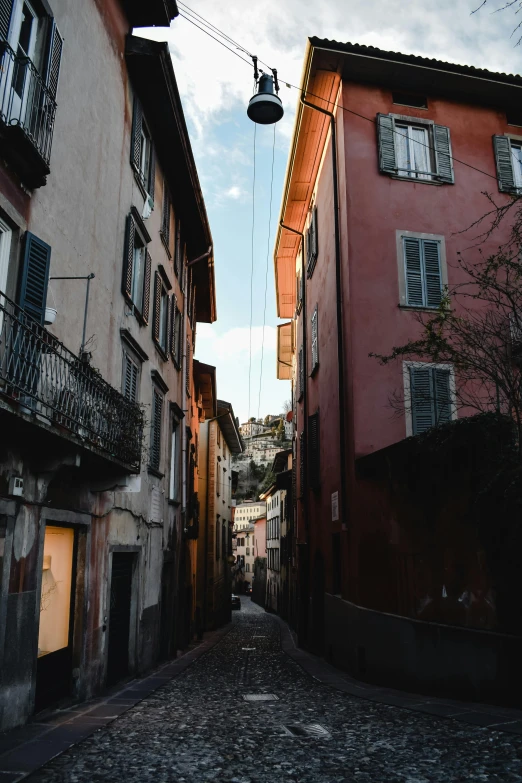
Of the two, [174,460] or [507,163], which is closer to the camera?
[507,163]

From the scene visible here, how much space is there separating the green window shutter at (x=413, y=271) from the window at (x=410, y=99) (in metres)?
3.80

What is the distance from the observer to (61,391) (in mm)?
7453

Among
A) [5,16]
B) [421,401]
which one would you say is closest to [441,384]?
[421,401]

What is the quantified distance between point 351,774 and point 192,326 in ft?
60.8

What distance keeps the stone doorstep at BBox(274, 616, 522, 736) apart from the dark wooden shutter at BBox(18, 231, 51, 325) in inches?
280

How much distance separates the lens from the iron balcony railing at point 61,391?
626 centimetres

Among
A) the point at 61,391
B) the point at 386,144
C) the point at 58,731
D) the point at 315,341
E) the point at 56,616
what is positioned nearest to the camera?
the point at 58,731

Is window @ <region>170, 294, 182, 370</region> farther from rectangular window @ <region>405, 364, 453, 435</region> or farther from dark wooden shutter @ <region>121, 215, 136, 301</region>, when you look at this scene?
rectangular window @ <region>405, 364, 453, 435</region>

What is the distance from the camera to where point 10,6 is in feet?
23.8

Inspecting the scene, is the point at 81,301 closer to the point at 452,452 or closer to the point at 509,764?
the point at 452,452

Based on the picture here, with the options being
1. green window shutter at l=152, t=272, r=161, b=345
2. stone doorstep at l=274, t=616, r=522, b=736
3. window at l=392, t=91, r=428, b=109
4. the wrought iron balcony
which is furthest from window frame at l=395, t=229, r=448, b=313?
the wrought iron balcony

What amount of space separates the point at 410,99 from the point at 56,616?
14177mm

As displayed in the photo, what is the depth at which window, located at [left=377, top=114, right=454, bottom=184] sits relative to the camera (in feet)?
50.0

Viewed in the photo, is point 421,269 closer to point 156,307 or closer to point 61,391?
point 156,307
